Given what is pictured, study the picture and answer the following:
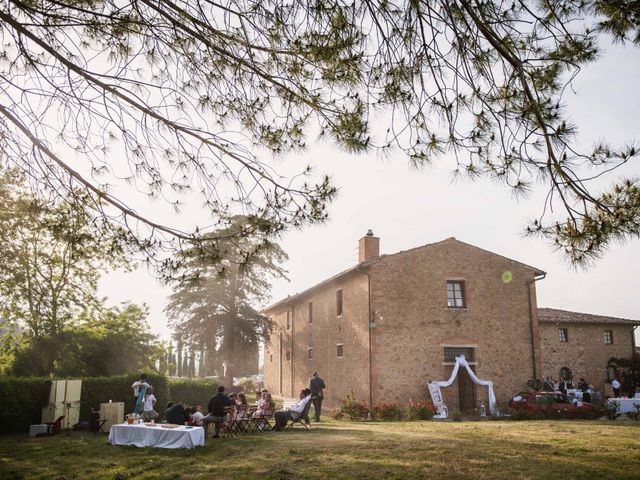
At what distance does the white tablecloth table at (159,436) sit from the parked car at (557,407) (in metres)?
11.7

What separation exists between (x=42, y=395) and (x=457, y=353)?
14.7 m

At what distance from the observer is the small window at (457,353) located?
20.1 m

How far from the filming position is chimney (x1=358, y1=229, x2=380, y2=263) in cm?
2164

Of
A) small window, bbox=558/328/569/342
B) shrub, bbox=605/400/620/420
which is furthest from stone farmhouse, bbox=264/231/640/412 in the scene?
small window, bbox=558/328/569/342

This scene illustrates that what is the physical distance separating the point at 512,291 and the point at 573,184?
1722cm

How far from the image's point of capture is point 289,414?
13.9 metres

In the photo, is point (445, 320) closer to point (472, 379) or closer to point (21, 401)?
point (472, 379)

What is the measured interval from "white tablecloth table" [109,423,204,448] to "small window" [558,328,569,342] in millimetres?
22401

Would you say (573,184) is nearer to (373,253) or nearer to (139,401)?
(139,401)

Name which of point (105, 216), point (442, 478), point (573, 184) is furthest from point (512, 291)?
point (105, 216)

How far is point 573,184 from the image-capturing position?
5.22 meters

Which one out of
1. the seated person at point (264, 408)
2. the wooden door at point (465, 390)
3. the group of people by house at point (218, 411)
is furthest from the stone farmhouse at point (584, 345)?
the seated person at point (264, 408)

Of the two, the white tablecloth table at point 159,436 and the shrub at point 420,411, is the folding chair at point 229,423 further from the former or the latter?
the shrub at point 420,411

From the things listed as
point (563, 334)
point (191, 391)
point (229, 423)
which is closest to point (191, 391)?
point (191, 391)
